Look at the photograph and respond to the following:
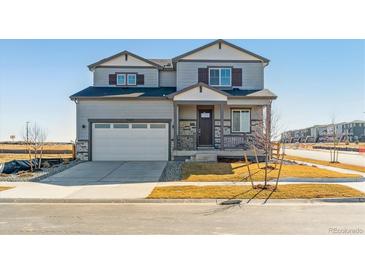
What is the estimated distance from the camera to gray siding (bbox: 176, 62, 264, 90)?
21.8 meters

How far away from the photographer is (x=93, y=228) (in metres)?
7.07

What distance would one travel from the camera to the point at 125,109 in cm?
2055

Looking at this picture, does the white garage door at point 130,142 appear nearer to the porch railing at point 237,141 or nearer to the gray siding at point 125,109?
the gray siding at point 125,109

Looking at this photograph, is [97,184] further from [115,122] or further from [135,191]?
[115,122]

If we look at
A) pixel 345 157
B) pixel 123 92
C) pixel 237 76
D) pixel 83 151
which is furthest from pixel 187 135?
pixel 345 157

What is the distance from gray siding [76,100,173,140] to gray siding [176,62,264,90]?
7.35 ft

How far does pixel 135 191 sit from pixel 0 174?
26.3ft

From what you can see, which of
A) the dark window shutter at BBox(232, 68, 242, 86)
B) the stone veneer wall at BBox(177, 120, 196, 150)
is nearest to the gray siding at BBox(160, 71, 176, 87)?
the stone veneer wall at BBox(177, 120, 196, 150)

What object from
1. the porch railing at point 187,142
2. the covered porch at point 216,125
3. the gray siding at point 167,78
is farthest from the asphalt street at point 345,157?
the gray siding at point 167,78

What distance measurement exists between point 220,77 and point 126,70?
20.7ft

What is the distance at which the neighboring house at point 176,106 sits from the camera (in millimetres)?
20062

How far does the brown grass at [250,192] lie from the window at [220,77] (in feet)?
35.8

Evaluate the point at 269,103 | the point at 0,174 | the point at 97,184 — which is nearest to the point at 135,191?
the point at 97,184

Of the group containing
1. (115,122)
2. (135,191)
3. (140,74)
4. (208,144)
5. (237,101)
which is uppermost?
(140,74)
